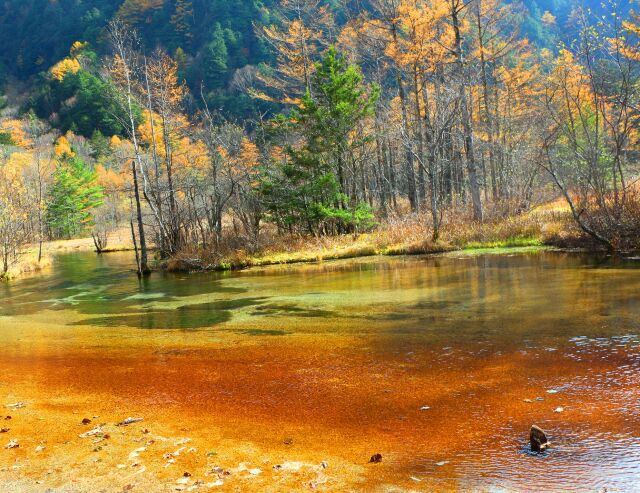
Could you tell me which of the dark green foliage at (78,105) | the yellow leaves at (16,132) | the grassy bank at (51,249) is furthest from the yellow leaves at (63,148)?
the grassy bank at (51,249)

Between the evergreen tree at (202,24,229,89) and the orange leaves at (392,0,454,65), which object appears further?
the evergreen tree at (202,24,229,89)

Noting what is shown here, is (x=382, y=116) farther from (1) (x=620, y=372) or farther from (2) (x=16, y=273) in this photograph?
(1) (x=620, y=372)

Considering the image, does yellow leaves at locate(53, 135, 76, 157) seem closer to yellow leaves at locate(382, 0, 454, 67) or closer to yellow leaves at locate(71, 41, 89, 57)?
yellow leaves at locate(71, 41, 89, 57)

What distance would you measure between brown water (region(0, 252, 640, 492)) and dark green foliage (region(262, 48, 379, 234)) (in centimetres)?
1070

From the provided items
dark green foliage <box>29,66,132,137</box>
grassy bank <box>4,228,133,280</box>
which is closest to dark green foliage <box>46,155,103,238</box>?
grassy bank <box>4,228,133,280</box>

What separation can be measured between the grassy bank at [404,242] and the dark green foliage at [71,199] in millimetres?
34440

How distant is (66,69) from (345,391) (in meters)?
91.3

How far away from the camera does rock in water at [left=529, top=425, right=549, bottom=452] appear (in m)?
3.84

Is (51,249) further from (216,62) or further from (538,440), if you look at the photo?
(538,440)

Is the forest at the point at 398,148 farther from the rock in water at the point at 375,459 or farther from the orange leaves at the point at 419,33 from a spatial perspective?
the rock in water at the point at 375,459

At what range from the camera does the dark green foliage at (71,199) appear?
5212 cm

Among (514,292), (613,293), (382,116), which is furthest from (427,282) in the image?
(382,116)

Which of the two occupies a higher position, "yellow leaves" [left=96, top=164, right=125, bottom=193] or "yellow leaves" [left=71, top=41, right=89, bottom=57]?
"yellow leaves" [left=71, top=41, right=89, bottom=57]

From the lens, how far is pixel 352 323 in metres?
8.80
